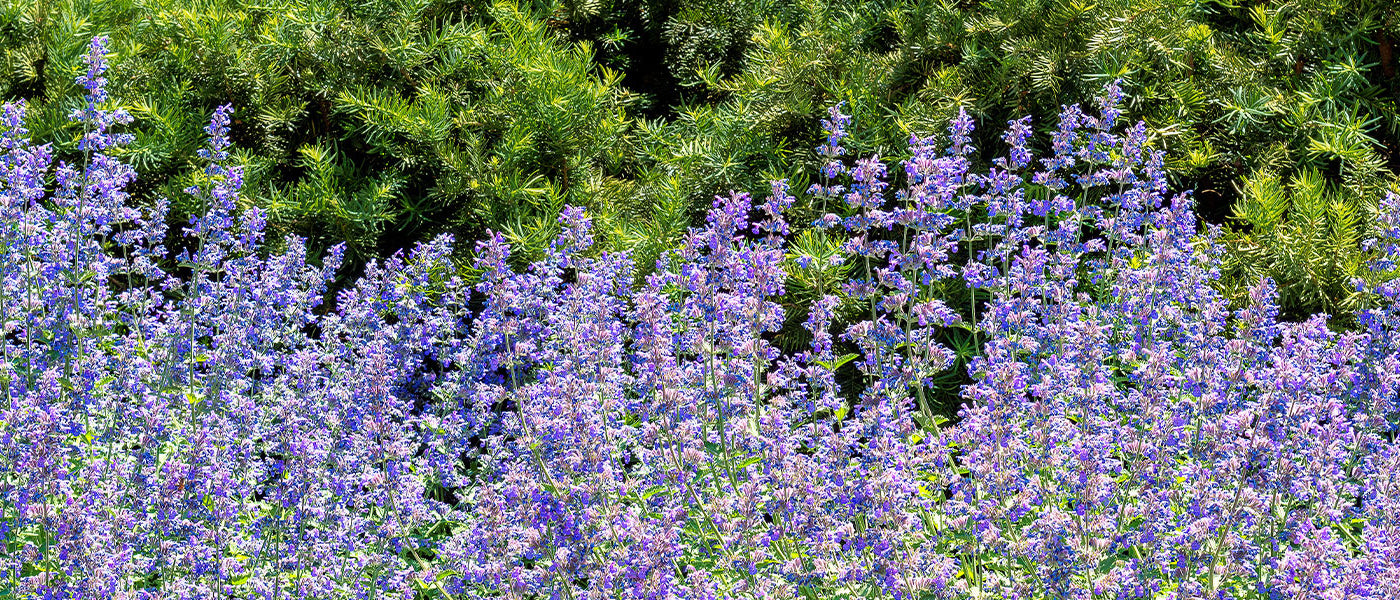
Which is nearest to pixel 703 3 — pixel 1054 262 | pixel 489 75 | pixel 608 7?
pixel 608 7

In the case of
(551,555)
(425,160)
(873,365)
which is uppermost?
(551,555)

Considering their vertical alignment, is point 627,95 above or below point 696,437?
below

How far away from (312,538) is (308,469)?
19 centimetres

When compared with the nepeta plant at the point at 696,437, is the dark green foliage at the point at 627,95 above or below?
below

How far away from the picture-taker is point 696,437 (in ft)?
12.4

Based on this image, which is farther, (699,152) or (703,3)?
(703,3)

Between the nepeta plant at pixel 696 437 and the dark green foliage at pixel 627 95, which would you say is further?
the dark green foliage at pixel 627 95

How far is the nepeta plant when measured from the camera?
3.19 meters

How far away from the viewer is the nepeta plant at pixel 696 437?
3.19 m

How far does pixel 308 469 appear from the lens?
3.47 metres

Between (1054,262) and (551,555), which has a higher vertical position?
(551,555)

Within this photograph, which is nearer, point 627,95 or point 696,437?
point 696,437

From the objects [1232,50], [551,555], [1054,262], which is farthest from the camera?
[1232,50]

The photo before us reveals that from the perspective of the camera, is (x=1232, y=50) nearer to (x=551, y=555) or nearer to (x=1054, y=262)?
(x=1054, y=262)
